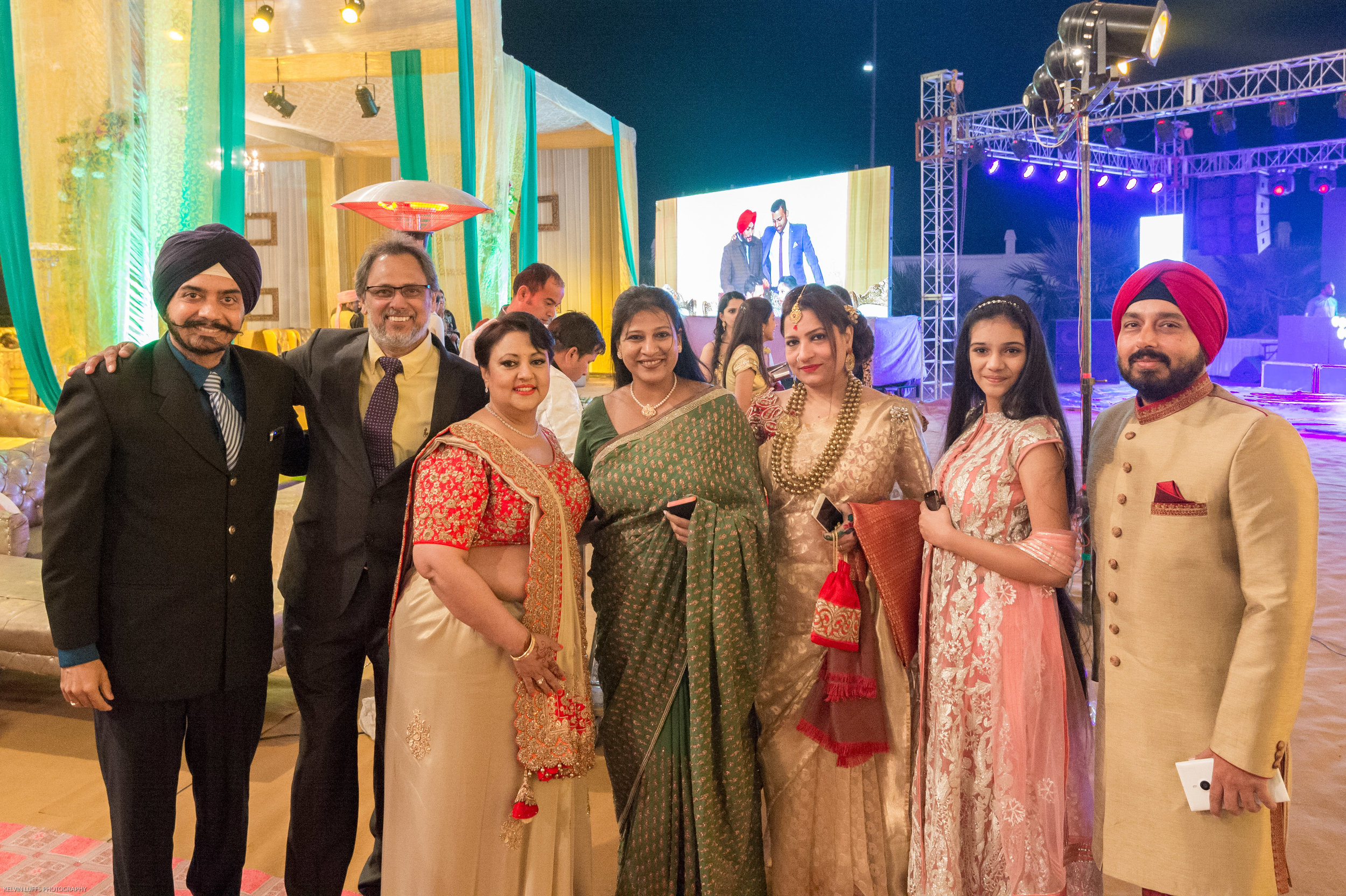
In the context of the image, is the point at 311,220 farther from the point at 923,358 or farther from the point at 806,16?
the point at 923,358

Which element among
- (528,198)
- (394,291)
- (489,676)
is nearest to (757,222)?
(528,198)

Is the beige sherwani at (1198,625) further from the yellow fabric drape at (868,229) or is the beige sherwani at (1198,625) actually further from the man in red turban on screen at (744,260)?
the man in red turban on screen at (744,260)

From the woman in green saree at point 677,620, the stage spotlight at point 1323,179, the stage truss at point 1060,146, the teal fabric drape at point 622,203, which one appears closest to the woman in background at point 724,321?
the woman in green saree at point 677,620

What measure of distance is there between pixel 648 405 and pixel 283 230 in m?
14.4

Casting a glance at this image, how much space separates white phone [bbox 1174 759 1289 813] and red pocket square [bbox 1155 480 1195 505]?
0.44 meters

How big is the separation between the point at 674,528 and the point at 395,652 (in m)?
0.65

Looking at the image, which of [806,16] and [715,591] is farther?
[806,16]

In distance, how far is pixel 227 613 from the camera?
5.89 feet

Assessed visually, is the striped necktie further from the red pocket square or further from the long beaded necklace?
the red pocket square

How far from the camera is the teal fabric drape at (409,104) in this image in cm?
787

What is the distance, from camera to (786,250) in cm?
1226

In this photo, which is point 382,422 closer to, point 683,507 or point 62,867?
point 683,507

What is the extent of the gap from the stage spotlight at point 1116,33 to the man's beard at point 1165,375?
1.47m

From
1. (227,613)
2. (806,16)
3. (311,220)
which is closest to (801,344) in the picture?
(227,613)
